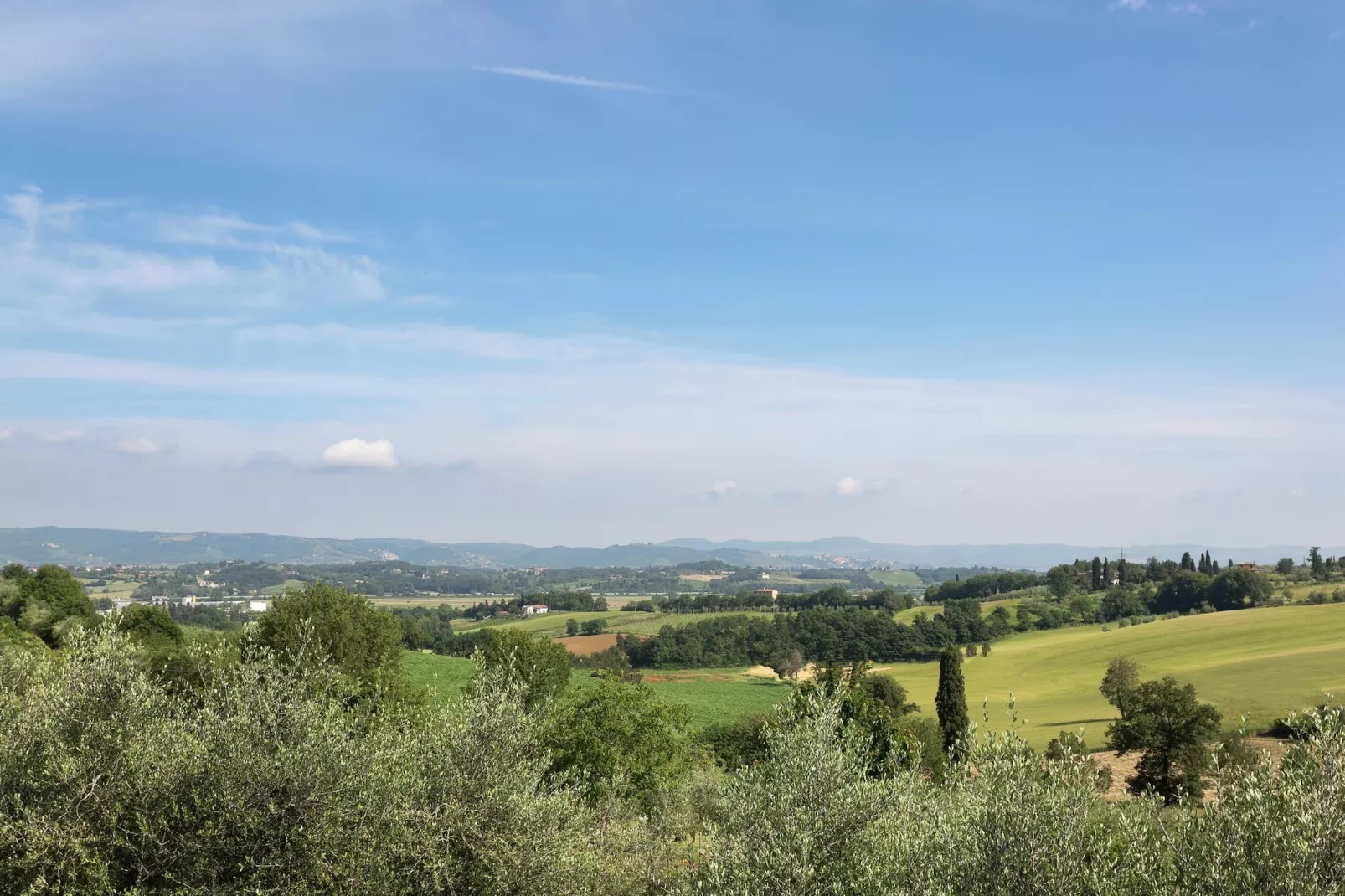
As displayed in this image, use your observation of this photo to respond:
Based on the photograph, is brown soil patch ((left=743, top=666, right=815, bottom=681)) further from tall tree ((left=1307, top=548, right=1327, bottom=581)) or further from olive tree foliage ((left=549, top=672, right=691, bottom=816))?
tall tree ((left=1307, top=548, right=1327, bottom=581))

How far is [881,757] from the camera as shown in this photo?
40.4 metres

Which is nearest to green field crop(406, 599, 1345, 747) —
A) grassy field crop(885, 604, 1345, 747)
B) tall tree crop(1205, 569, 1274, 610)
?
grassy field crop(885, 604, 1345, 747)

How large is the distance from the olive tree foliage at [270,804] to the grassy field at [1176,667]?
4860 cm

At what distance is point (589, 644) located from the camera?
15550 centimetres

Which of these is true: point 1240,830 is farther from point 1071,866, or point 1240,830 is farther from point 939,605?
point 939,605

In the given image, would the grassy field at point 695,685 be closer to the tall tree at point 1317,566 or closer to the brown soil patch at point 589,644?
the brown soil patch at point 589,644

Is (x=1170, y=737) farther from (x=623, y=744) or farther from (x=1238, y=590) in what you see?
(x=1238, y=590)

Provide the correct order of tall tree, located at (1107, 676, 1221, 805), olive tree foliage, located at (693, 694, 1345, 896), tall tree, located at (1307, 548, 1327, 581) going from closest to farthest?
olive tree foliage, located at (693, 694, 1345, 896)
tall tree, located at (1107, 676, 1221, 805)
tall tree, located at (1307, 548, 1327, 581)

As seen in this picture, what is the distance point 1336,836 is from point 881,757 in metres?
27.4

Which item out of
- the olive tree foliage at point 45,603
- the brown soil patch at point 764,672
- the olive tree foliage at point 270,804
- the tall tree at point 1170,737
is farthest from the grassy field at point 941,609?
the olive tree foliage at point 270,804

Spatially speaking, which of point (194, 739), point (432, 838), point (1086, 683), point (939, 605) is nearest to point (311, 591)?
point (194, 739)

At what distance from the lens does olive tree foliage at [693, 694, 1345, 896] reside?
47.5ft

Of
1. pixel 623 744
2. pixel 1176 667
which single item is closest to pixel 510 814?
pixel 623 744

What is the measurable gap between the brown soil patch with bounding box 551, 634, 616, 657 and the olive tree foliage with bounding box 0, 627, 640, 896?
388 ft
